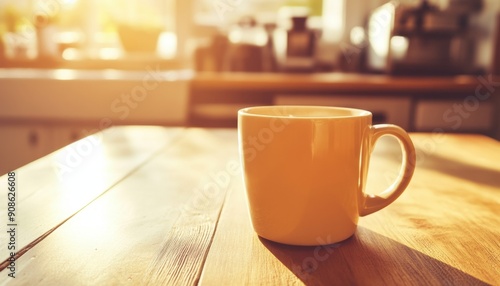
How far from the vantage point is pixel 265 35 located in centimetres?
274

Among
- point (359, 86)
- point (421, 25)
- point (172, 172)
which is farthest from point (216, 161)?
point (421, 25)

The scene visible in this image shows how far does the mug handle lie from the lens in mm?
448

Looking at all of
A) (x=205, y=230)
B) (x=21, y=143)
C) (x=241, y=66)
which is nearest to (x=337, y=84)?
(x=241, y=66)

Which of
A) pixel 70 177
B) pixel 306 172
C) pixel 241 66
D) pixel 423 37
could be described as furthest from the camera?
pixel 241 66

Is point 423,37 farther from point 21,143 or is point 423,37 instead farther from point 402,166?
point 402,166

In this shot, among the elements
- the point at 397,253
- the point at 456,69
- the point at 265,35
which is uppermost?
the point at 265,35

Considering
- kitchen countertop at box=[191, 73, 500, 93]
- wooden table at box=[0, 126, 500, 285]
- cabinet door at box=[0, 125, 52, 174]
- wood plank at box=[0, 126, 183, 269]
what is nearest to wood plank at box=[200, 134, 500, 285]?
wooden table at box=[0, 126, 500, 285]

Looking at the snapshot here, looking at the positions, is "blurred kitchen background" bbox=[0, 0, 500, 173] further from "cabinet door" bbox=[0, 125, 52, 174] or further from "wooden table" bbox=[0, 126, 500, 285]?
"wooden table" bbox=[0, 126, 500, 285]

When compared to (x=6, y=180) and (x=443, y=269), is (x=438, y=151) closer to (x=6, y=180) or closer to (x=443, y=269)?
(x=443, y=269)

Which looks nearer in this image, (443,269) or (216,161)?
(443,269)

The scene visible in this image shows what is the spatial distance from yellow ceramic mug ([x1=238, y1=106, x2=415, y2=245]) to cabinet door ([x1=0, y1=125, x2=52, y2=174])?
170cm

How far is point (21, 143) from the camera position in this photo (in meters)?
1.91

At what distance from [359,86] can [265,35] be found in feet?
3.28

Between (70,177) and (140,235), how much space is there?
248 millimetres
